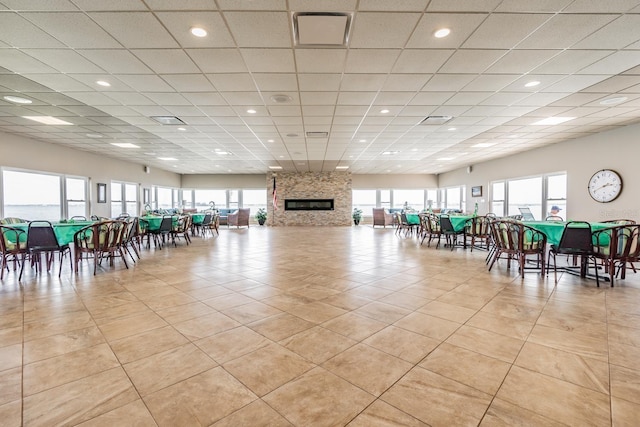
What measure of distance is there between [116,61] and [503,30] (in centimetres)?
478

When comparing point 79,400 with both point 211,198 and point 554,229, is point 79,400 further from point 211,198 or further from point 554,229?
point 211,198

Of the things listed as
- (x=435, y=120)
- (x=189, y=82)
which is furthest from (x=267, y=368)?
(x=435, y=120)

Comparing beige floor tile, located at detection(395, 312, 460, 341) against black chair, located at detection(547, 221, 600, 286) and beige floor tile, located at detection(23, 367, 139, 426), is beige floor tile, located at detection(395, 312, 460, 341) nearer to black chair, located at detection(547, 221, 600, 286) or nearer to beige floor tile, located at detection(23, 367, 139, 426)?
beige floor tile, located at detection(23, 367, 139, 426)

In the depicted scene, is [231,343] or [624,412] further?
[231,343]

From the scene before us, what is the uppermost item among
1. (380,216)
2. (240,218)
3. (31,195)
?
(31,195)

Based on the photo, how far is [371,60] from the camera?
12.0 ft

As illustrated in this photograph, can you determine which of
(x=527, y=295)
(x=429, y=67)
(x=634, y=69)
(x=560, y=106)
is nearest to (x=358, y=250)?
(x=527, y=295)

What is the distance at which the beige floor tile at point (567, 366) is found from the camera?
5.86ft

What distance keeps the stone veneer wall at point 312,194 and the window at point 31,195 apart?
9127 millimetres

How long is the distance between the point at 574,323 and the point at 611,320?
0.45 meters

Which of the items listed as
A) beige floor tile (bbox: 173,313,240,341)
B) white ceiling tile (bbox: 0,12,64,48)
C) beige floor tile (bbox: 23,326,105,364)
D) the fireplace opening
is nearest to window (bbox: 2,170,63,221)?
white ceiling tile (bbox: 0,12,64,48)

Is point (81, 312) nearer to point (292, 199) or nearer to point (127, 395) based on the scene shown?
point (127, 395)

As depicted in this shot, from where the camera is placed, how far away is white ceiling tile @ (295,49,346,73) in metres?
3.46

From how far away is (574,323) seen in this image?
268 centimetres
